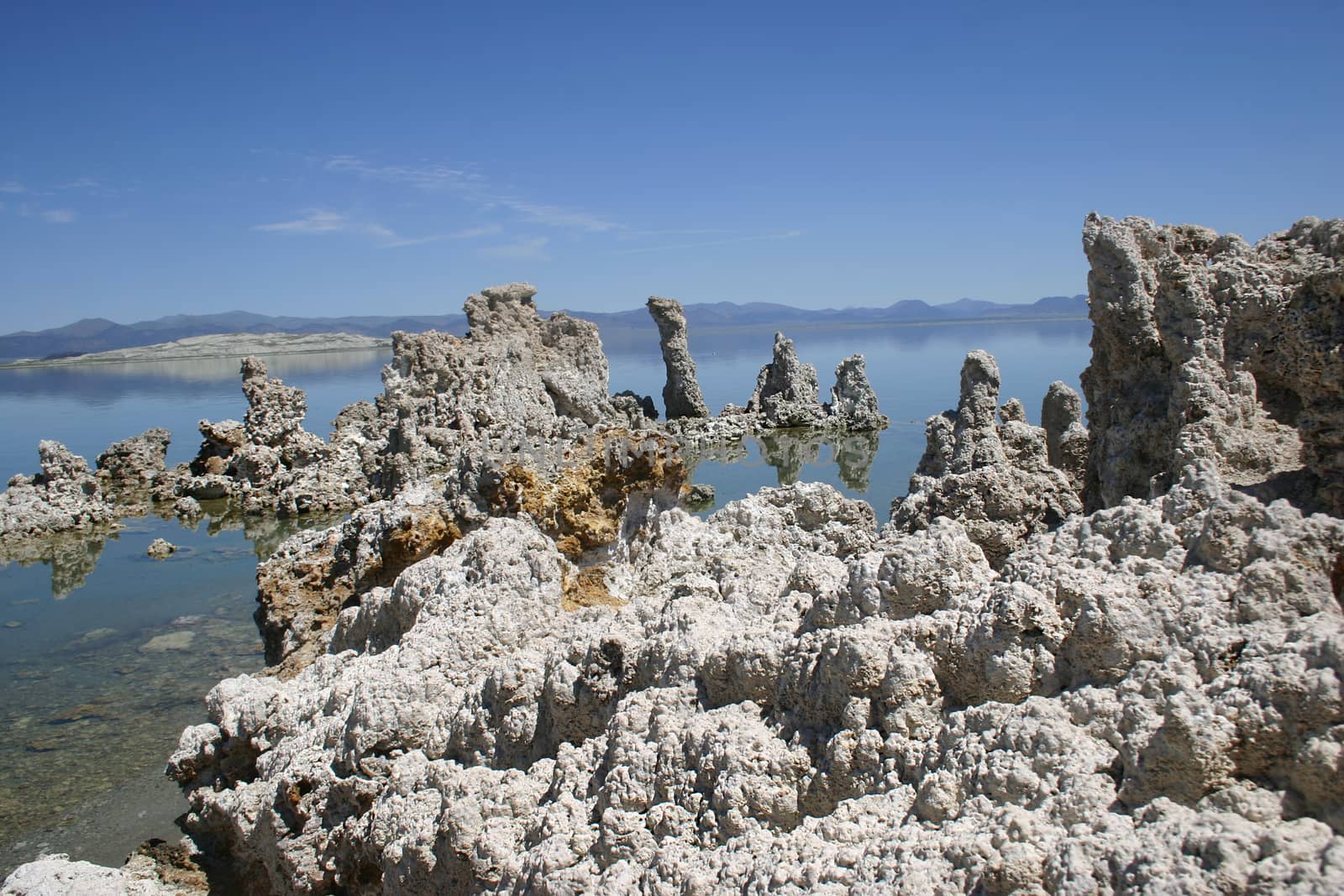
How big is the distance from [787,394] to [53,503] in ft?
71.2

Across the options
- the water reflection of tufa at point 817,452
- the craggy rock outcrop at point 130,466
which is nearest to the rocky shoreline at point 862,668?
the water reflection of tufa at point 817,452

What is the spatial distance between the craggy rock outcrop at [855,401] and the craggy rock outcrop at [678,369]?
191 inches

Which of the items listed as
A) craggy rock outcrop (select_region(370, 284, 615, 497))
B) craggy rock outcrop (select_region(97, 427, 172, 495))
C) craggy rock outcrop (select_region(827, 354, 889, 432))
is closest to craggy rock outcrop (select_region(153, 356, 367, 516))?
craggy rock outcrop (select_region(97, 427, 172, 495))

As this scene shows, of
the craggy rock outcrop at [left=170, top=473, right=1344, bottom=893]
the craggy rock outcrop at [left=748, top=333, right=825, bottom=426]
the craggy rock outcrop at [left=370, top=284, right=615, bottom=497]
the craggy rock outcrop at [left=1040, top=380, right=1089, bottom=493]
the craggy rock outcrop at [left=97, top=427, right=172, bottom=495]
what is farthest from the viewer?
the craggy rock outcrop at [left=748, top=333, right=825, bottom=426]


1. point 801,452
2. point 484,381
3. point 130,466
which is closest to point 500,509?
point 484,381

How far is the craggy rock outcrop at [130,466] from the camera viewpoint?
2255 cm

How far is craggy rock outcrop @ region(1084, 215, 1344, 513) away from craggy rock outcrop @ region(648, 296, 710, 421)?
87.4 ft

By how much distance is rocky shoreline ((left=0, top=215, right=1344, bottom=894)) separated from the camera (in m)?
2.07

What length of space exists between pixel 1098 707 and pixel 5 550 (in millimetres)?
19862

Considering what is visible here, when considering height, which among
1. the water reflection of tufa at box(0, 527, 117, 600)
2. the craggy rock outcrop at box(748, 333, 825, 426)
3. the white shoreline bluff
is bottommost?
the water reflection of tufa at box(0, 527, 117, 600)

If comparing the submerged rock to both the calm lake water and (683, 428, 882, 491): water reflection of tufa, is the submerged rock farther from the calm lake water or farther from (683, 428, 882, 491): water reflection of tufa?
(683, 428, 882, 491): water reflection of tufa

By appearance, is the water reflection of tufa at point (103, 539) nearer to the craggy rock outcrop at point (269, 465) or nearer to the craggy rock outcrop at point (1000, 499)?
the craggy rock outcrop at point (269, 465)

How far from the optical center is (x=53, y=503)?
18.4 metres

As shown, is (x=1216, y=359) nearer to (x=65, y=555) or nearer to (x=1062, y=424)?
(x=1062, y=424)
